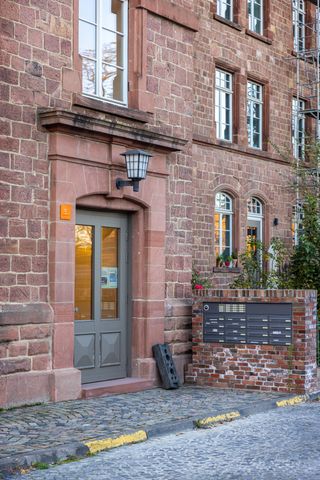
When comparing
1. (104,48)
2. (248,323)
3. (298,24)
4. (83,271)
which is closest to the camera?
(83,271)

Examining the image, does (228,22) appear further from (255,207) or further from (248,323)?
(248,323)

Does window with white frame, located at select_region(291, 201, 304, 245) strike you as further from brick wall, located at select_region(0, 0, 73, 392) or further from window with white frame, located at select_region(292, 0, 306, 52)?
brick wall, located at select_region(0, 0, 73, 392)

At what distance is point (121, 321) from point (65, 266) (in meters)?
1.84

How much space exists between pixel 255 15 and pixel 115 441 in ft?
45.5

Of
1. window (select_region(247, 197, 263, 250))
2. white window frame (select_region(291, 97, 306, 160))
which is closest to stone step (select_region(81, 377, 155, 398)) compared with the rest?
window (select_region(247, 197, 263, 250))

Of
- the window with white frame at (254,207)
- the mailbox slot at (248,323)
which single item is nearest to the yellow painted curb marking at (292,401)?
the mailbox slot at (248,323)

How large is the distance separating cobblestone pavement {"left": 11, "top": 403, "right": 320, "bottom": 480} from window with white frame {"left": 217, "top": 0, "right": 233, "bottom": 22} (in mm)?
11311

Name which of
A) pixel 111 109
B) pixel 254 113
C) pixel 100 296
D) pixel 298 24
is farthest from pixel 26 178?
pixel 298 24

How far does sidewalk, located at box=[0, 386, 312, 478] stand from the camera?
807 cm

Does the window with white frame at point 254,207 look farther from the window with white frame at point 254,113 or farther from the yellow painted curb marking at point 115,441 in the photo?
the yellow painted curb marking at point 115,441

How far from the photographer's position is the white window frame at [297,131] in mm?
21312

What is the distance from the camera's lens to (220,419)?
1020 centimetres

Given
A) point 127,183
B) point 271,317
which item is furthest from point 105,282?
point 271,317

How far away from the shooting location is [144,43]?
42.7 ft
